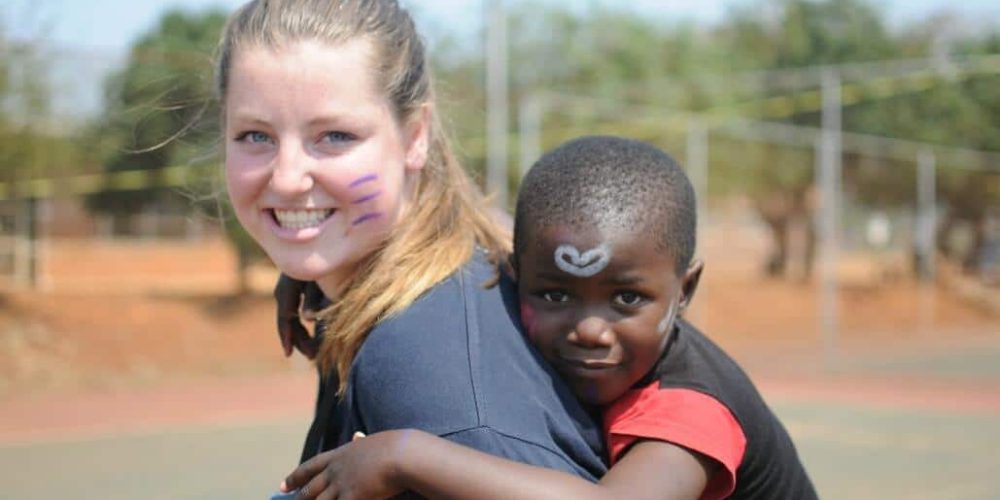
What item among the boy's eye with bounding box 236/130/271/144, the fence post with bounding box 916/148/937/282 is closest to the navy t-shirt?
the boy's eye with bounding box 236/130/271/144

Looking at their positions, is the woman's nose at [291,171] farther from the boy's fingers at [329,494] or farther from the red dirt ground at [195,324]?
the red dirt ground at [195,324]

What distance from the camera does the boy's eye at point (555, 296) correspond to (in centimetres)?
191

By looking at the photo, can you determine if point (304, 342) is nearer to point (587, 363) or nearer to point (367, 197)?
point (367, 197)

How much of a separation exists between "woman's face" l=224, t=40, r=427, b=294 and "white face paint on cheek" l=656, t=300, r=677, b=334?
426 millimetres

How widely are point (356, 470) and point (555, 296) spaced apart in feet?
1.36

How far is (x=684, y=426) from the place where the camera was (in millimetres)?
1820

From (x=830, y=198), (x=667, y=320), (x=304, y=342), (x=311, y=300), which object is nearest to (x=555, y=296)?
(x=667, y=320)

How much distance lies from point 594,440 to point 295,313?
2.65ft

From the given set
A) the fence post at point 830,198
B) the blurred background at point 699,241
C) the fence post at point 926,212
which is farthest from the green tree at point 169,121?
the fence post at point 926,212

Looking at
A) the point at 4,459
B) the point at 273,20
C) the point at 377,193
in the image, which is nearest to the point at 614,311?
the point at 377,193

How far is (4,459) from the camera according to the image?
964cm

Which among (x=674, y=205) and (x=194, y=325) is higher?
(x=674, y=205)

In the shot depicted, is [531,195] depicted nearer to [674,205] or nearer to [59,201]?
[674,205]

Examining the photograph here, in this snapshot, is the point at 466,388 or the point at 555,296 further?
the point at 555,296
